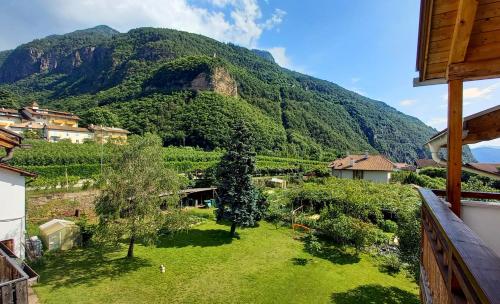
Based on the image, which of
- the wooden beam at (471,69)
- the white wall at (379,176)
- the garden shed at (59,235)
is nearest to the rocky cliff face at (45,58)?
the white wall at (379,176)

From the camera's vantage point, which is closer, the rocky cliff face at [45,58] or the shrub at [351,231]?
the shrub at [351,231]

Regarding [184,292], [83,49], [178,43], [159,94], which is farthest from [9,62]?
[184,292]

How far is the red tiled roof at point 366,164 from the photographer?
36.6 metres

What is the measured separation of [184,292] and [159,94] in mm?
81512

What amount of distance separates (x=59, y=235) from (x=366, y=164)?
111 feet

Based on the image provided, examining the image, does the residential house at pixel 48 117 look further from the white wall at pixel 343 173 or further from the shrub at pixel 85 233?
the white wall at pixel 343 173

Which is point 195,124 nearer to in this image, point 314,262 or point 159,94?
point 159,94

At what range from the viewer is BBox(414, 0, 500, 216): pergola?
9.09ft

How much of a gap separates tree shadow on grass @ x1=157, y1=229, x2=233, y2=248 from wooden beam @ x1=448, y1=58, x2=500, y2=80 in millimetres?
16684

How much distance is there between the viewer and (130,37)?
443 feet

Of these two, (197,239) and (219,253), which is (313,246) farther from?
(197,239)

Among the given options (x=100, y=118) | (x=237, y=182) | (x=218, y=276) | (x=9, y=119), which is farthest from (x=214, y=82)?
(x=218, y=276)

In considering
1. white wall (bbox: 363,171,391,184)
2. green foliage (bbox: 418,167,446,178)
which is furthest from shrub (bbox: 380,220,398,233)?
green foliage (bbox: 418,167,446,178)

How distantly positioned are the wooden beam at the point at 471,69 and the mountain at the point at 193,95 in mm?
53288
